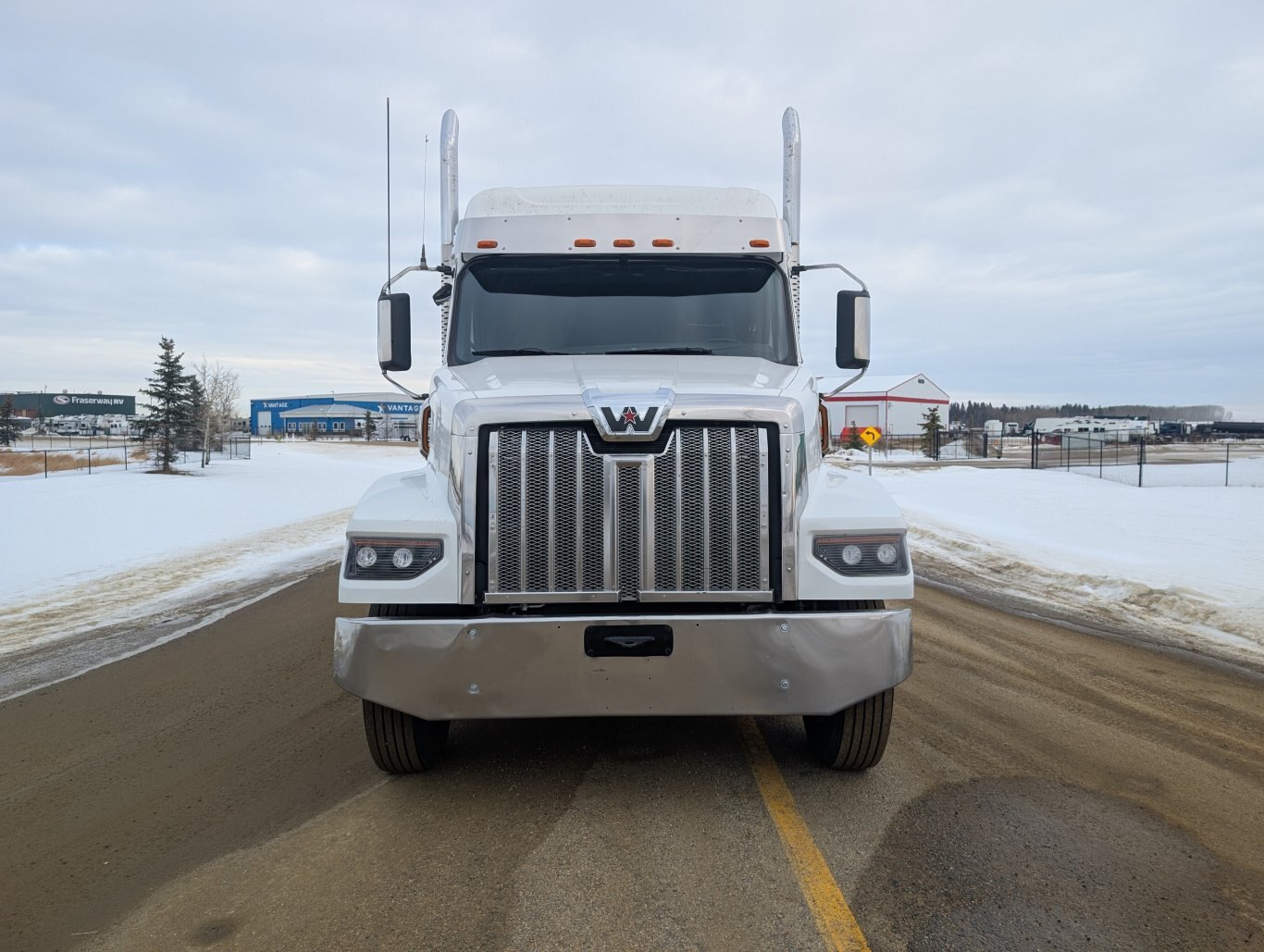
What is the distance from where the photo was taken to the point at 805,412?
402cm

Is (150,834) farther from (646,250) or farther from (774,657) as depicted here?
(646,250)

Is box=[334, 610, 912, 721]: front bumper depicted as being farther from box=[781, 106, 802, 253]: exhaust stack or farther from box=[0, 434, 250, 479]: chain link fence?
box=[0, 434, 250, 479]: chain link fence

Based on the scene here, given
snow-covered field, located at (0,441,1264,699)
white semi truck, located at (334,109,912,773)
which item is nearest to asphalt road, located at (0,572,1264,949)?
white semi truck, located at (334,109,912,773)

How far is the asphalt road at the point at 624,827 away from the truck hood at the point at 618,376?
1.88 metres

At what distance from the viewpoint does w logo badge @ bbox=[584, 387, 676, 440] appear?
141 inches

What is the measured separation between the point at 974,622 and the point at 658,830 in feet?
16.7

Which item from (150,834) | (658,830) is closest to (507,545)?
(658,830)

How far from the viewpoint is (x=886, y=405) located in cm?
7488

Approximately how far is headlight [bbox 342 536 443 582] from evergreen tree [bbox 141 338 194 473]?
110 feet

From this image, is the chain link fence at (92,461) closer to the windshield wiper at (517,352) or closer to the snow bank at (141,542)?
the snow bank at (141,542)

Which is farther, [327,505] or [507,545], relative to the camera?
[327,505]

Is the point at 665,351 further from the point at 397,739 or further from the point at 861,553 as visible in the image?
the point at 397,739

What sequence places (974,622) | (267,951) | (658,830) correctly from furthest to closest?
(974,622) < (658,830) < (267,951)

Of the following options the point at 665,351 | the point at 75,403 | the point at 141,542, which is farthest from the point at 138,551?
→ the point at 75,403
